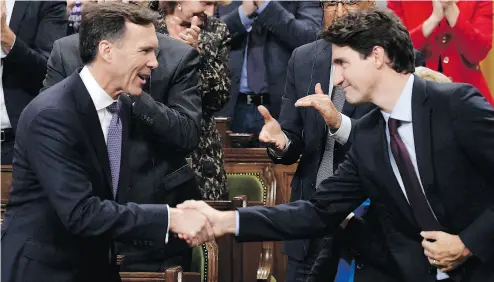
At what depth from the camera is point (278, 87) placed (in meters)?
5.42

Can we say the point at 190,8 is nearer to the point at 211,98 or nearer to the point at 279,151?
the point at 211,98

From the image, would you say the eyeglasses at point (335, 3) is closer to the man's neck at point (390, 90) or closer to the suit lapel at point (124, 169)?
the man's neck at point (390, 90)

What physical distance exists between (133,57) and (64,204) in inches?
25.7

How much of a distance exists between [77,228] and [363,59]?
1107 mm

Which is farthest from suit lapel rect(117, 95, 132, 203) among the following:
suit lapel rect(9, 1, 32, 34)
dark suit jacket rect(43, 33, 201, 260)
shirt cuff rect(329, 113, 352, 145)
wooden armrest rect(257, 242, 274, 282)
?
suit lapel rect(9, 1, 32, 34)

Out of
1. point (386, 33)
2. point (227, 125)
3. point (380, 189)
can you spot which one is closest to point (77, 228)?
point (380, 189)

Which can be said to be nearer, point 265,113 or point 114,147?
point 114,147

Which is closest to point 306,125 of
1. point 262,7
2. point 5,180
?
point 5,180

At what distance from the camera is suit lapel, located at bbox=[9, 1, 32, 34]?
194 inches

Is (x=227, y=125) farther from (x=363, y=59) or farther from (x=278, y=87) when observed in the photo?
(x=363, y=59)

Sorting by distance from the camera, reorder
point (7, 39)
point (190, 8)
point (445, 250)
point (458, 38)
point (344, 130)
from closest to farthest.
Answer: point (445, 250) < point (344, 130) < point (190, 8) < point (7, 39) < point (458, 38)

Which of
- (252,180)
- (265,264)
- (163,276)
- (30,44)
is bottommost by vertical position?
(265,264)

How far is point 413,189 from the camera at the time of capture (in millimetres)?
2980

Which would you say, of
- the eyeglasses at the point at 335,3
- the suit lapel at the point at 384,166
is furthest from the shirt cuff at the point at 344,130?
the eyeglasses at the point at 335,3
